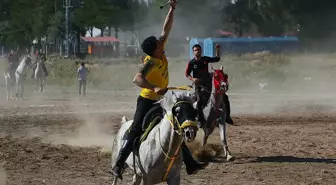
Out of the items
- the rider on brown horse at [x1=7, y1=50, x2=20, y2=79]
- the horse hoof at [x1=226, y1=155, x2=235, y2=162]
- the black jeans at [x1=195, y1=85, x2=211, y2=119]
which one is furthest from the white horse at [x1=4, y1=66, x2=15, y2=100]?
the horse hoof at [x1=226, y1=155, x2=235, y2=162]

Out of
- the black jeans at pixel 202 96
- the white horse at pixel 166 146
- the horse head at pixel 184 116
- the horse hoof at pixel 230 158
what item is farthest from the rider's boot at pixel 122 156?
the black jeans at pixel 202 96

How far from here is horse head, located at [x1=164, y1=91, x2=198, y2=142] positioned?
27.3ft

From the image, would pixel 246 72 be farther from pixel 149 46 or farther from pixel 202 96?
pixel 149 46

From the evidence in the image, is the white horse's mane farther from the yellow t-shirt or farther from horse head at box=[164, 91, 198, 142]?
the yellow t-shirt

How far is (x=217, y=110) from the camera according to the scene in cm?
1622

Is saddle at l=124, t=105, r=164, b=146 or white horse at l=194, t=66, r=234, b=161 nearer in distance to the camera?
saddle at l=124, t=105, r=164, b=146

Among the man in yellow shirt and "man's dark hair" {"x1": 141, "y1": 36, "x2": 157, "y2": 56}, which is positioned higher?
"man's dark hair" {"x1": 141, "y1": 36, "x2": 157, "y2": 56}

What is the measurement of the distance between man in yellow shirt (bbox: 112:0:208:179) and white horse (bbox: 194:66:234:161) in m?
5.66

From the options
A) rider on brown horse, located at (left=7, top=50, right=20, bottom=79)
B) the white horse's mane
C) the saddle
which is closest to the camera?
the white horse's mane

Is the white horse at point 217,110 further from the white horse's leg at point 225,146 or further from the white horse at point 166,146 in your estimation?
the white horse at point 166,146

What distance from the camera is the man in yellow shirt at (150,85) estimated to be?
31.6 feet

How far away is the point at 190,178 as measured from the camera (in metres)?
13.6

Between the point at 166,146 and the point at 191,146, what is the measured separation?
7.72 metres

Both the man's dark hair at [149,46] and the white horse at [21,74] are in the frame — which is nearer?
the man's dark hair at [149,46]
